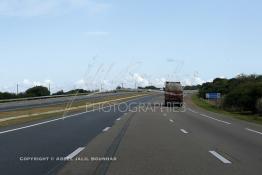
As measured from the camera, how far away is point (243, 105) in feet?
224

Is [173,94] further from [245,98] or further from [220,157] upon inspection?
[220,157]

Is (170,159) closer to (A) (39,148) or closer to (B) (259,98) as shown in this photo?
(A) (39,148)

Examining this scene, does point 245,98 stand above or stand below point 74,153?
above

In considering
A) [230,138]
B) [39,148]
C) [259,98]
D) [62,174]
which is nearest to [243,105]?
[259,98]

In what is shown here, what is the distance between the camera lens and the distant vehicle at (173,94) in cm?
6606

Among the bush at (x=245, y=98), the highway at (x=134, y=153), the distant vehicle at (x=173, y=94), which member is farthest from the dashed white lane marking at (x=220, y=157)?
the bush at (x=245, y=98)

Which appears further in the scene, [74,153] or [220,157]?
[74,153]

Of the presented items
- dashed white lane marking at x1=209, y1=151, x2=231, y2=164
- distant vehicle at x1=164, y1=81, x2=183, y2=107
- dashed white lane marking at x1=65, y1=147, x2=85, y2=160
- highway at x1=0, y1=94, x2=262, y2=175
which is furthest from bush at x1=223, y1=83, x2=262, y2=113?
dashed white lane marking at x1=65, y1=147, x2=85, y2=160

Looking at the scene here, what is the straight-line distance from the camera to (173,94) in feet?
217

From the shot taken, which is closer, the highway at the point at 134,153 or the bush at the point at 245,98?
the highway at the point at 134,153

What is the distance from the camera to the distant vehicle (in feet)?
217

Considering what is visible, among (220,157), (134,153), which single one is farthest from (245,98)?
(220,157)

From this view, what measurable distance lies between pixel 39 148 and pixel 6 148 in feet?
3.31

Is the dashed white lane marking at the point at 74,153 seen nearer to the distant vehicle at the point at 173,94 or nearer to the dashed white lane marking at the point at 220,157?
the dashed white lane marking at the point at 220,157
